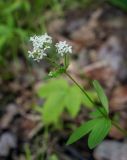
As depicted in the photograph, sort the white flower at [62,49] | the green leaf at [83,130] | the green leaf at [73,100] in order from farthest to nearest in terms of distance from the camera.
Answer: the green leaf at [73,100] → the green leaf at [83,130] → the white flower at [62,49]

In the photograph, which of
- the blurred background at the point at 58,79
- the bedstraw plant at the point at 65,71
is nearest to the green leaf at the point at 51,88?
the blurred background at the point at 58,79

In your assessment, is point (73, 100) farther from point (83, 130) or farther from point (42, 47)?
point (42, 47)

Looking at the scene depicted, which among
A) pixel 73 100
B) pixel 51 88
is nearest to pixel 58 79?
pixel 51 88

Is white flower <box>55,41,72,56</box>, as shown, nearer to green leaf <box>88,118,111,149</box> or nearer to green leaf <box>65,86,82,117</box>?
green leaf <box>88,118,111,149</box>

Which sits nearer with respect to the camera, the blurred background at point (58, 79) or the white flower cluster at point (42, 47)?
the white flower cluster at point (42, 47)

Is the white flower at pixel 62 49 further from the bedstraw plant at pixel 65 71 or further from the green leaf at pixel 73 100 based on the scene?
the green leaf at pixel 73 100

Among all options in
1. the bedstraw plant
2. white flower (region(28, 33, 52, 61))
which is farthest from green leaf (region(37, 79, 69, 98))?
white flower (region(28, 33, 52, 61))
